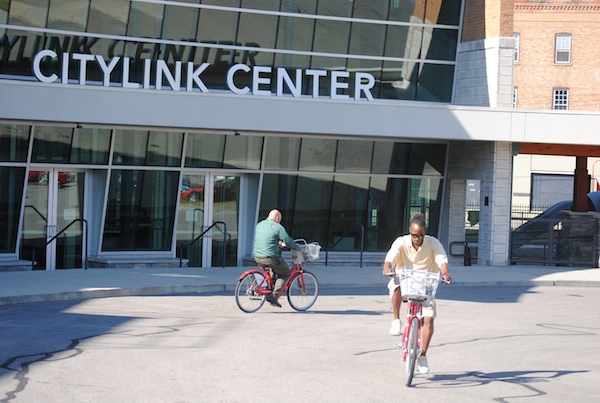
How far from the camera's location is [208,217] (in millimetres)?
27969

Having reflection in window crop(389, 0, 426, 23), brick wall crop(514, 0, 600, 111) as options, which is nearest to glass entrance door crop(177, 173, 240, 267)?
reflection in window crop(389, 0, 426, 23)

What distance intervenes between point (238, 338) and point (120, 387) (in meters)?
3.76

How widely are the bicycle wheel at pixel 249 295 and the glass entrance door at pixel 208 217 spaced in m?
10.8

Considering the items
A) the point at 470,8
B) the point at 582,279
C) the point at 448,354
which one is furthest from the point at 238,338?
the point at 470,8

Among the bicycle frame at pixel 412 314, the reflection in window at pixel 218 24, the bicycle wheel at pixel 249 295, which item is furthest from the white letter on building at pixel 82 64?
the bicycle frame at pixel 412 314

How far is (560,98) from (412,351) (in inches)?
2196

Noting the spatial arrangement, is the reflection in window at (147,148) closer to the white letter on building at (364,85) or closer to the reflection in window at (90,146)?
the reflection in window at (90,146)

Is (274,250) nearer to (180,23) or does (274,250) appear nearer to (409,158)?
(180,23)

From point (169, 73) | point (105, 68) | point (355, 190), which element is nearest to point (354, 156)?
point (355, 190)

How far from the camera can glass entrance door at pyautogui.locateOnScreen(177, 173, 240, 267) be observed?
27.6m

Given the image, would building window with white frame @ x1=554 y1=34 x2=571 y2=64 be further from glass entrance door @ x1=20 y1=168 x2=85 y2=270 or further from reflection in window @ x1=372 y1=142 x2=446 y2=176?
glass entrance door @ x1=20 y1=168 x2=85 y2=270

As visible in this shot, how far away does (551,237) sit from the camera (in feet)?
92.9

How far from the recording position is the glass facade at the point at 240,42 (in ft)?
81.4

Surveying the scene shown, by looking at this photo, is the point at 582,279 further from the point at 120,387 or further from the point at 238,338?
the point at 120,387
